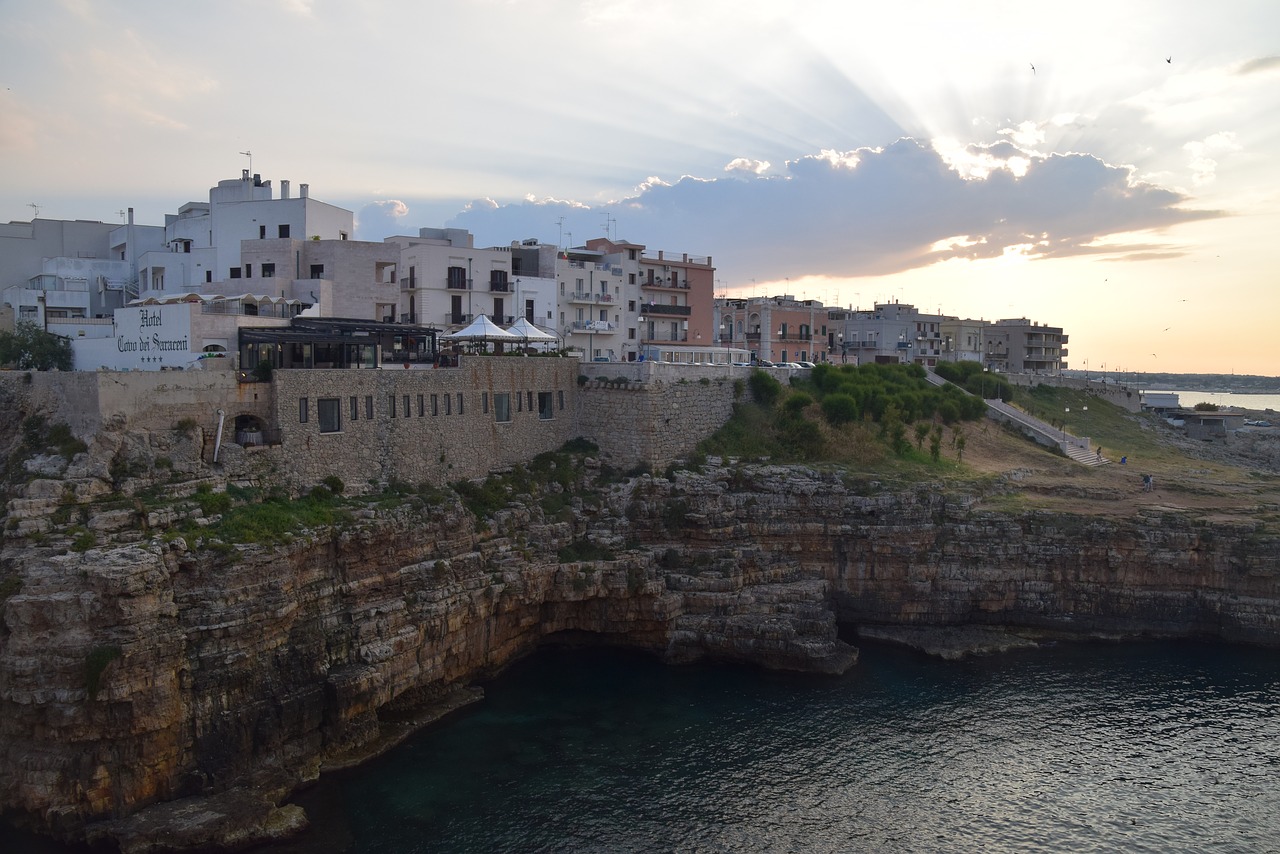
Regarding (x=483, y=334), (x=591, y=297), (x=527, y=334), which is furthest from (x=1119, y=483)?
(x=483, y=334)

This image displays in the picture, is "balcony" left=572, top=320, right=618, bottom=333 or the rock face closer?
the rock face

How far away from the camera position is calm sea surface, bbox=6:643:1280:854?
92.3ft

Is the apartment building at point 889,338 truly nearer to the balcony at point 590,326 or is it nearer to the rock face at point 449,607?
Answer: the balcony at point 590,326

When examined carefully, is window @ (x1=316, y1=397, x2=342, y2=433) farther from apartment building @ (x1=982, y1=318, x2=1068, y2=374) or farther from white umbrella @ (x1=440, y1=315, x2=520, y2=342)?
apartment building @ (x1=982, y1=318, x2=1068, y2=374)

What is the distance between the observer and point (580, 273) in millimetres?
65750

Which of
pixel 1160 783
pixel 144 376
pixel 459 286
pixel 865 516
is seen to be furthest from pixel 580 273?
pixel 1160 783

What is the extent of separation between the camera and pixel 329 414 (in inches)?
1467

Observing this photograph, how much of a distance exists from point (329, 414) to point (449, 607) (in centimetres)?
913

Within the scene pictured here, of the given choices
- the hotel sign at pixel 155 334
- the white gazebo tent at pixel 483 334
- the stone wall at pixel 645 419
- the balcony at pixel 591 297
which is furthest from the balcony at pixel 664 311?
the hotel sign at pixel 155 334

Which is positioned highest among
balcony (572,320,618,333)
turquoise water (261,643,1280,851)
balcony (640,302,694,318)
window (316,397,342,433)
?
balcony (640,302,694,318)

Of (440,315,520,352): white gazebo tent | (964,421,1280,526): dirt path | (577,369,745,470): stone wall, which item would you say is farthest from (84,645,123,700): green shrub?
(964,421,1280,526): dirt path

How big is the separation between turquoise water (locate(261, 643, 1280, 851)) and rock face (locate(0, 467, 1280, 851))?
82.9 inches

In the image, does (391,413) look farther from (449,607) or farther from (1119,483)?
(1119,483)

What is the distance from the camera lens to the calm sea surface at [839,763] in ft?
92.3
